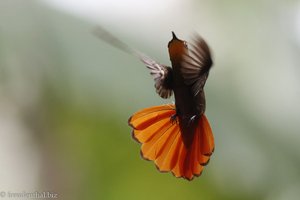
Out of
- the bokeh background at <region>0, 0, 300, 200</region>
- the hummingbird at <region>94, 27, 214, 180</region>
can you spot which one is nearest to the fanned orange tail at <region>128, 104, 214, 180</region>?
the hummingbird at <region>94, 27, 214, 180</region>

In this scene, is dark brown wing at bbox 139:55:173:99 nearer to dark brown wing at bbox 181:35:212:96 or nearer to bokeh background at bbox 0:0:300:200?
dark brown wing at bbox 181:35:212:96

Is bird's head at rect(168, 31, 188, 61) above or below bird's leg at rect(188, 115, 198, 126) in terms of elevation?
above

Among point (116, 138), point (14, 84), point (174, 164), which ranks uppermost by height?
point (14, 84)

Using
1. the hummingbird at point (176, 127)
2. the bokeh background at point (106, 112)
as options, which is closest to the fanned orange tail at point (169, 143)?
the hummingbird at point (176, 127)

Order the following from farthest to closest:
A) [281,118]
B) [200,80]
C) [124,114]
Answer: [281,118] < [124,114] < [200,80]

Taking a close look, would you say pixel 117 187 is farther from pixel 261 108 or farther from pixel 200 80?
pixel 200 80

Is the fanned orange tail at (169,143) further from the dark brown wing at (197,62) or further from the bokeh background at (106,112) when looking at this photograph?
the bokeh background at (106,112)

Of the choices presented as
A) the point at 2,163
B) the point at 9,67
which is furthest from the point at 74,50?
the point at 2,163
